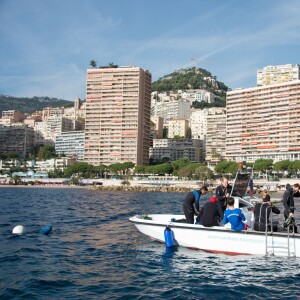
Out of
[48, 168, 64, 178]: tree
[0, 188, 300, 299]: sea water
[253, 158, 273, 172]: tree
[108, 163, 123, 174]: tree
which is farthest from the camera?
[48, 168, 64, 178]: tree

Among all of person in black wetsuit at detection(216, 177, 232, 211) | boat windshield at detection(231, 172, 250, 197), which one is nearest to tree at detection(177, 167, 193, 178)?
boat windshield at detection(231, 172, 250, 197)

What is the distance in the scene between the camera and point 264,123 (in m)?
152

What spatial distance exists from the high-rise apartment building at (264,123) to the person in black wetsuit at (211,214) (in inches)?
5329

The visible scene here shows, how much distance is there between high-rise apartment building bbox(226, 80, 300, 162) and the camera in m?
144

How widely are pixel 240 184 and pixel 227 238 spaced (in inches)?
132

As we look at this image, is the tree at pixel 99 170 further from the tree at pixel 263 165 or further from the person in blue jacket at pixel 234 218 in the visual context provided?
the person in blue jacket at pixel 234 218

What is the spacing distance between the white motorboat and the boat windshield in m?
0.51

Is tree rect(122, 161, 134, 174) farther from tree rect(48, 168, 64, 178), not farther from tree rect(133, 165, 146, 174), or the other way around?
tree rect(48, 168, 64, 178)

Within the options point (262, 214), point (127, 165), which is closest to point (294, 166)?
point (127, 165)

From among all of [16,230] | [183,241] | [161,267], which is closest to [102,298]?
[161,267]

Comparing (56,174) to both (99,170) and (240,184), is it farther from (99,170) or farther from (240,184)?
(240,184)

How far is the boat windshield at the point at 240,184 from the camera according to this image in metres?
16.6

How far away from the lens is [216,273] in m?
12.2

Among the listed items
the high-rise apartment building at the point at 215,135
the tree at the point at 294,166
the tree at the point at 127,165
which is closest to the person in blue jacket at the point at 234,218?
the tree at the point at 294,166
